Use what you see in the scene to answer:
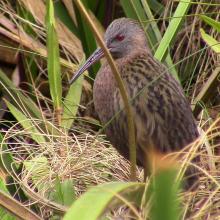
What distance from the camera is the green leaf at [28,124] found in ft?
9.16

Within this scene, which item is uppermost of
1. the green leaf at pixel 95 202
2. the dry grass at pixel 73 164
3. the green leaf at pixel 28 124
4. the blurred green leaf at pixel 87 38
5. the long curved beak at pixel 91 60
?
the green leaf at pixel 95 202

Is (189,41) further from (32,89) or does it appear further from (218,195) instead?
(218,195)

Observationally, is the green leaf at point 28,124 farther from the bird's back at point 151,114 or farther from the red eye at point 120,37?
the red eye at point 120,37

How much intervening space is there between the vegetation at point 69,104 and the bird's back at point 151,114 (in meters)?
0.09

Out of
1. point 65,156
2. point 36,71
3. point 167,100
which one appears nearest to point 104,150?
point 65,156

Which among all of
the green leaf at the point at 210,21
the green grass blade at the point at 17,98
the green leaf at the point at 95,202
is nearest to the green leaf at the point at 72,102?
the green grass blade at the point at 17,98

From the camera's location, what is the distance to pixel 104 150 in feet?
9.02

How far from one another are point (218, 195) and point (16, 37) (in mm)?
1673

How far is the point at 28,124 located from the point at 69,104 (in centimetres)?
21

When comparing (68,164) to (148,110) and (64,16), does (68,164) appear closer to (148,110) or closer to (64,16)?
(148,110)

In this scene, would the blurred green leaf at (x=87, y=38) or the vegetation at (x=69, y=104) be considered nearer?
the vegetation at (x=69, y=104)

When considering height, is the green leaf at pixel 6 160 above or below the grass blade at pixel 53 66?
below

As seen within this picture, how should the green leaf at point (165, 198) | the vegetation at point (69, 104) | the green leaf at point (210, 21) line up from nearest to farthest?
the green leaf at point (165, 198) < the green leaf at point (210, 21) < the vegetation at point (69, 104)

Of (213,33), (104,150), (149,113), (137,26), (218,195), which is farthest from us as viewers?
(213,33)
